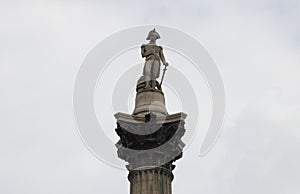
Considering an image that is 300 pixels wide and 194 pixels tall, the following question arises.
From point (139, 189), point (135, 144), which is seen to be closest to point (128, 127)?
point (135, 144)

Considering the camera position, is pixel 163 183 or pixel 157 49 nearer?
pixel 163 183

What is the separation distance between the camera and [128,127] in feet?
114

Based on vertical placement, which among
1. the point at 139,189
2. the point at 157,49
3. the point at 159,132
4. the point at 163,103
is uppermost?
the point at 157,49

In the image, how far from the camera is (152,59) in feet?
124

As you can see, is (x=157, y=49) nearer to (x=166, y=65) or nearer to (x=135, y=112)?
(x=166, y=65)

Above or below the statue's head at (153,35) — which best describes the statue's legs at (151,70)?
below

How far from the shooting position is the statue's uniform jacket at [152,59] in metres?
37.7

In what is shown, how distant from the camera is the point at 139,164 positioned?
114 ft

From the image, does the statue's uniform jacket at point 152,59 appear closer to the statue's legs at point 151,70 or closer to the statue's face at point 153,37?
the statue's legs at point 151,70

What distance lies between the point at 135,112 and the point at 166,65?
328 centimetres

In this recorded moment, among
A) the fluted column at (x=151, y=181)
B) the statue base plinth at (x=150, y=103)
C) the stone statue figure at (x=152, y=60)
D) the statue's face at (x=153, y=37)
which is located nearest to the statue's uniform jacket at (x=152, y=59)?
the stone statue figure at (x=152, y=60)

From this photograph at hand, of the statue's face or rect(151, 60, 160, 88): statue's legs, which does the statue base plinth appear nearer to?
rect(151, 60, 160, 88): statue's legs

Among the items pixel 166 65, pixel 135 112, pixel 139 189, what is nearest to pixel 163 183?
pixel 139 189

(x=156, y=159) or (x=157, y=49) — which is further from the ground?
(x=157, y=49)
